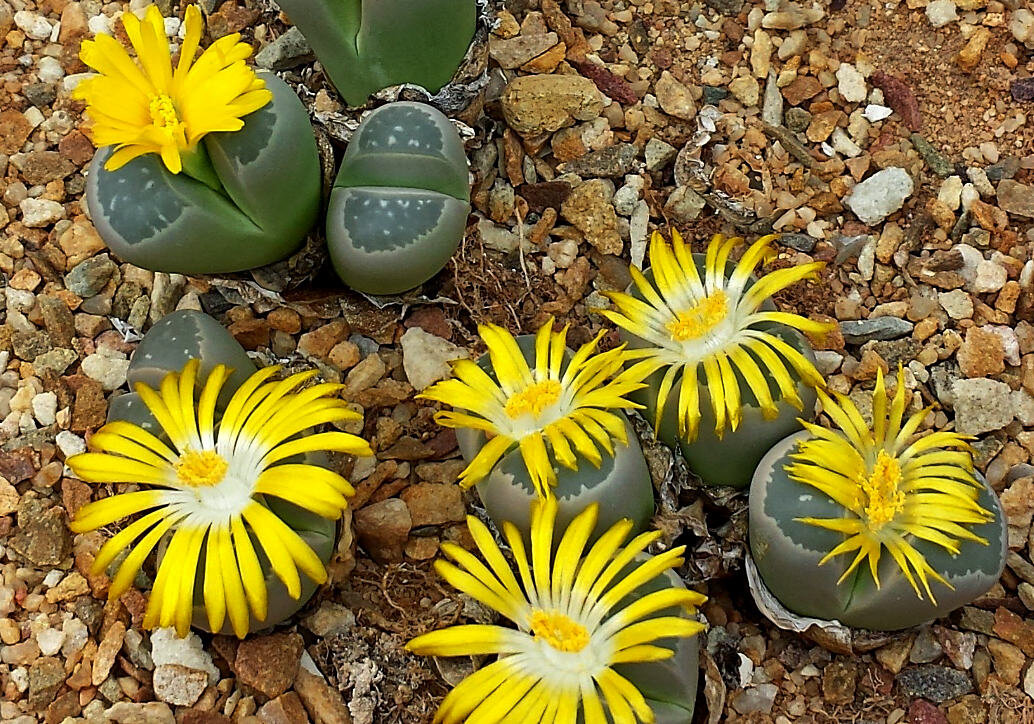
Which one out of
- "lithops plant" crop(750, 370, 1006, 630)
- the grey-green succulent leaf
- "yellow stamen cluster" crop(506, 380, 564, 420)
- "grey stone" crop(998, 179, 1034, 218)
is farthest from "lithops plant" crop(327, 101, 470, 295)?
"grey stone" crop(998, 179, 1034, 218)

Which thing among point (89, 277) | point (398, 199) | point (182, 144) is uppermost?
point (182, 144)

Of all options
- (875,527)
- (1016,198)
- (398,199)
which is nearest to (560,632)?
(875,527)

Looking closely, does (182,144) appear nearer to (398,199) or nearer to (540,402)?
(398,199)

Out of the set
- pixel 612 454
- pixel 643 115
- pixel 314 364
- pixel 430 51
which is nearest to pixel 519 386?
pixel 612 454

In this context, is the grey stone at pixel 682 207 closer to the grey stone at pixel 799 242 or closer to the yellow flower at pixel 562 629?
the grey stone at pixel 799 242

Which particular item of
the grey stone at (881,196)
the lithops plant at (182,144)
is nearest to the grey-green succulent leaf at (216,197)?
the lithops plant at (182,144)
